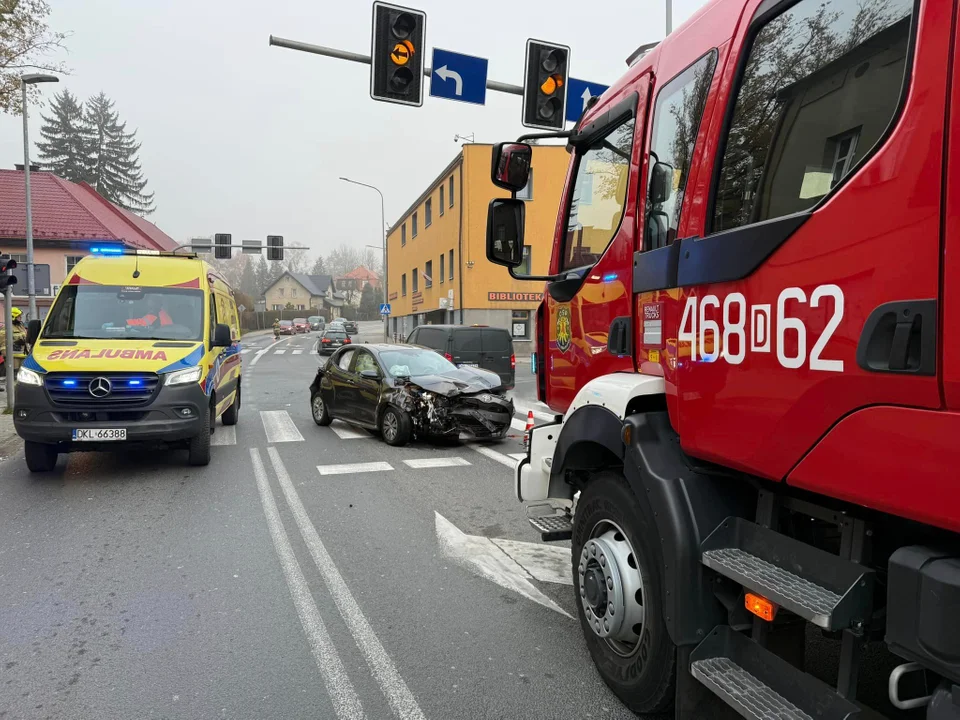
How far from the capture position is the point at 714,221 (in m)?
2.38

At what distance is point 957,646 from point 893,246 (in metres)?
0.96

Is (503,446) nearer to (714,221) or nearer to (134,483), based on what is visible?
(134,483)

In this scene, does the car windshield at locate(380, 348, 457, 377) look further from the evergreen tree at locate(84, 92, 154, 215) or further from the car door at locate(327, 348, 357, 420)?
the evergreen tree at locate(84, 92, 154, 215)

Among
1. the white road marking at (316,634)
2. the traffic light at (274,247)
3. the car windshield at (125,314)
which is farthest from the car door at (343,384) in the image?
the traffic light at (274,247)

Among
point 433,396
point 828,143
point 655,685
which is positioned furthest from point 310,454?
point 828,143

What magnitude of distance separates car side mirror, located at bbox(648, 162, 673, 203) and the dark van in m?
12.8

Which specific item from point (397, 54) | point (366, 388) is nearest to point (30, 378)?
point (366, 388)

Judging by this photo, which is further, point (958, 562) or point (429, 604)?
point (429, 604)

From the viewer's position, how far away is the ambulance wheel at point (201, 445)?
7.51 m

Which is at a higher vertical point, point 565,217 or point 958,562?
point 565,217

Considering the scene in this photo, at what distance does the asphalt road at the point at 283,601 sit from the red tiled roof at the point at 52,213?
108 feet

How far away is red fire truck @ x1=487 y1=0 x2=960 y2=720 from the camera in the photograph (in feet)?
5.19

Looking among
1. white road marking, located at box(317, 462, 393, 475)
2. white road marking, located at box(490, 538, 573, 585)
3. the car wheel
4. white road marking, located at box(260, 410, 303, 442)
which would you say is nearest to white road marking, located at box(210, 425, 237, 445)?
white road marking, located at box(260, 410, 303, 442)

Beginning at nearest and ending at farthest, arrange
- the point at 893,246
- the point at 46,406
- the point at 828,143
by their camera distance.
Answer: the point at 893,246
the point at 828,143
the point at 46,406
